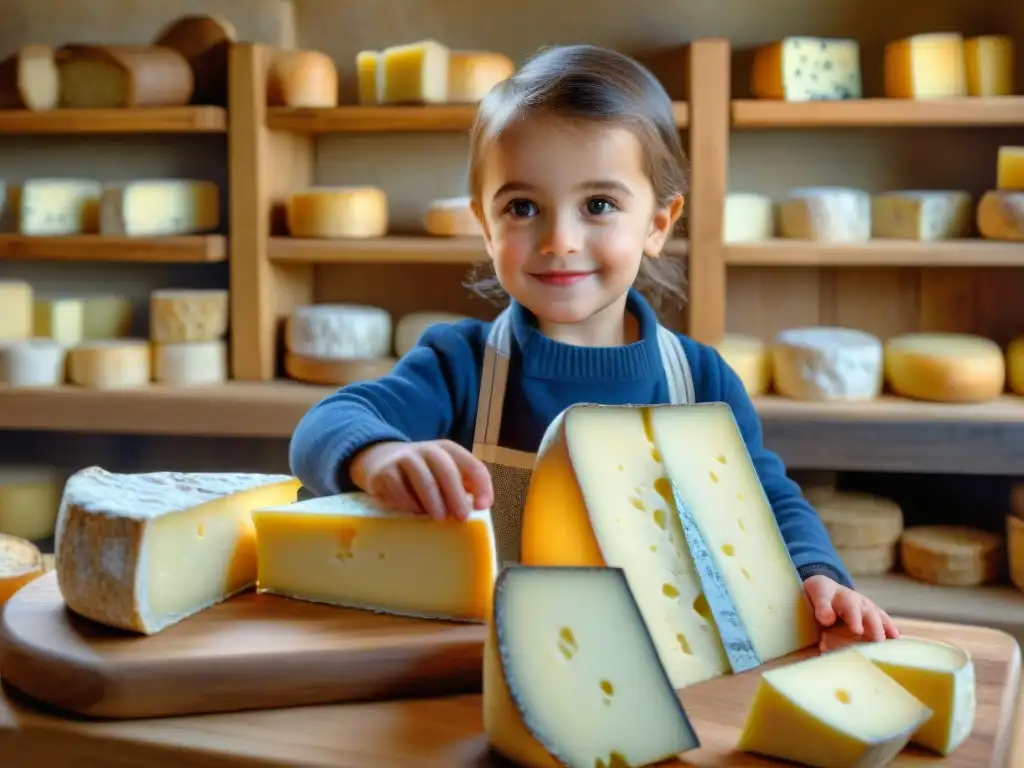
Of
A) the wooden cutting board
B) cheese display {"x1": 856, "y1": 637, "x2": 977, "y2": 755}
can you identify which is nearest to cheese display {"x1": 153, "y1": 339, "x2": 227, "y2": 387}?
the wooden cutting board

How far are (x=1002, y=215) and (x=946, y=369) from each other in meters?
0.32

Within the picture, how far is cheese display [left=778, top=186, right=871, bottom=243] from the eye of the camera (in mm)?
2262

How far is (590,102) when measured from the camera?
3.48 ft

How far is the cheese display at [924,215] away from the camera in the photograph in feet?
7.46

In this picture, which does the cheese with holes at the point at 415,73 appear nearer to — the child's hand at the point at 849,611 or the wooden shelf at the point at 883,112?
the wooden shelf at the point at 883,112

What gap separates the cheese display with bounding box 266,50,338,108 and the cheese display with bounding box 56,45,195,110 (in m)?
0.19

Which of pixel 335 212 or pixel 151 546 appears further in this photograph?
pixel 335 212

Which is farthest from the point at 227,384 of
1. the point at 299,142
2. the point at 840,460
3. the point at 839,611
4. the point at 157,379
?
the point at 839,611

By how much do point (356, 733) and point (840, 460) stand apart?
1.62 metres

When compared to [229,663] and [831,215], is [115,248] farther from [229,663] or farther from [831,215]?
Answer: [229,663]

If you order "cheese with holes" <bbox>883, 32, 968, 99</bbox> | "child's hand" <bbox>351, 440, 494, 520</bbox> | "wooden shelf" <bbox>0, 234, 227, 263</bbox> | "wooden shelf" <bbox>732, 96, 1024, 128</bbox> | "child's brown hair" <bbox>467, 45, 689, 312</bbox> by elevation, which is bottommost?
"child's hand" <bbox>351, 440, 494, 520</bbox>

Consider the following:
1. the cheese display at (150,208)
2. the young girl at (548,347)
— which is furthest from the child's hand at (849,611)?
the cheese display at (150,208)

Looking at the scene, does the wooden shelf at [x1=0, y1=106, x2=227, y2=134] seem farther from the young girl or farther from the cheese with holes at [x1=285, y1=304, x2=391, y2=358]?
the young girl

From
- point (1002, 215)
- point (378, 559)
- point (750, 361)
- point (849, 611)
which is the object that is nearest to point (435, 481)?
point (378, 559)
